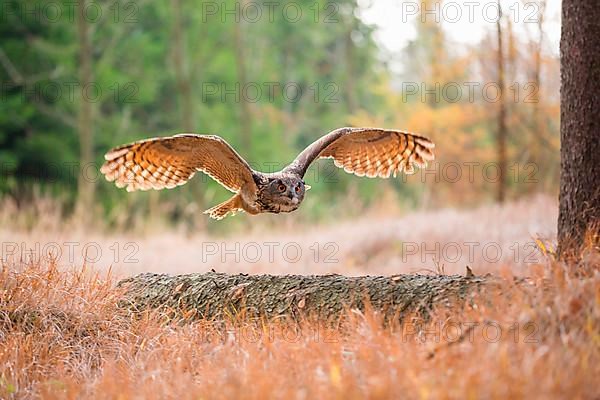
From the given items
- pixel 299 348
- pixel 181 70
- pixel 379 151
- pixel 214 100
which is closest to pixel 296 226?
pixel 181 70

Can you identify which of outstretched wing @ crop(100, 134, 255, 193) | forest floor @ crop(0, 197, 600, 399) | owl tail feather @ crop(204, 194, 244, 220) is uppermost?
outstretched wing @ crop(100, 134, 255, 193)

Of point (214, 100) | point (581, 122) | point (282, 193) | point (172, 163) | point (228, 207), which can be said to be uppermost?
point (214, 100)

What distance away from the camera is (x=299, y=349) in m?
4.29

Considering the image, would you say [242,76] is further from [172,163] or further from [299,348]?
[299,348]

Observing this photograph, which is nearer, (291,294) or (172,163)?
(291,294)

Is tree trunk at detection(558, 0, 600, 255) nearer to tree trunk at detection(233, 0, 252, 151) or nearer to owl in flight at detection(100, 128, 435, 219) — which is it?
owl in flight at detection(100, 128, 435, 219)

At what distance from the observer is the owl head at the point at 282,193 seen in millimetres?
6051

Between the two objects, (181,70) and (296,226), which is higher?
(181,70)

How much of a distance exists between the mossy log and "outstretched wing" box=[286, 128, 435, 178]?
1456 millimetres

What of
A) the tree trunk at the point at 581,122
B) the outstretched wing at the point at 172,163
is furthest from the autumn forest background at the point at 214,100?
the tree trunk at the point at 581,122

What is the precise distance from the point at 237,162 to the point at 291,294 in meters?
1.19

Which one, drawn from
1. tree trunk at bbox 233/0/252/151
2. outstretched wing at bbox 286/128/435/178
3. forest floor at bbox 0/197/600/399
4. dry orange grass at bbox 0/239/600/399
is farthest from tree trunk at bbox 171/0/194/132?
dry orange grass at bbox 0/239/600/399

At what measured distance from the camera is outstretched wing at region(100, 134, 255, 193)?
6027 mm

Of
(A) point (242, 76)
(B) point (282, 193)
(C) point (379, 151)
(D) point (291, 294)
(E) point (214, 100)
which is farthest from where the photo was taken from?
(E) point (214, 100)
